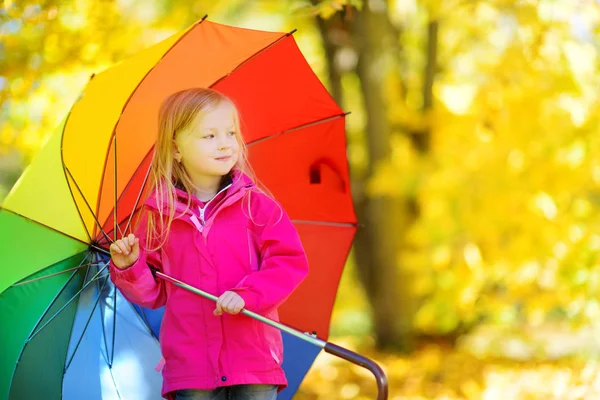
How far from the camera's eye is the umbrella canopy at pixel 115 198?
2.87 metres

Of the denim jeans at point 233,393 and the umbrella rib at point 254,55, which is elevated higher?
the umbrella rib at point 254,55

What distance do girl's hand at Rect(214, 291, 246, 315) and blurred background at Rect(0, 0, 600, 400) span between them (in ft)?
6.17

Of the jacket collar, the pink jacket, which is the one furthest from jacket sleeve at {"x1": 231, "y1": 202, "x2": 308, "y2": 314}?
the jacket collar

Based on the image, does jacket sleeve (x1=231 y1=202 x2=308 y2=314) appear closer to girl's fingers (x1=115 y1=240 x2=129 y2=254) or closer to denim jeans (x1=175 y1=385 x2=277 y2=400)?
denim jeans (x1=175 y1=385 x2=277 y2=400)

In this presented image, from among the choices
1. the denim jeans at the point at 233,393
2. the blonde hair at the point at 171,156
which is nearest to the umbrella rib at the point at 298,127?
the blonde hair at the point at 171,156

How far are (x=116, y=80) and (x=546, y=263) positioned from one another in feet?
13.5

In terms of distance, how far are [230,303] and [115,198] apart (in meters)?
0.69

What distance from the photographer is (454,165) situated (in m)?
6.44

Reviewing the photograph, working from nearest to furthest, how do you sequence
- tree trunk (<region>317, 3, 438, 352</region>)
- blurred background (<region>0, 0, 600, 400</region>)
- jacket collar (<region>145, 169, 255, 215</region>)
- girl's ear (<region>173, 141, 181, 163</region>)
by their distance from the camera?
1. jacket collar (<region>145, 169, 255, 215</region>)
2. girl's ear (<region>173, 141, 181, 163</region>)
3. blurred background (<region>0, 0, 600, 400</region>)
4. tree trunk (<region>317, 3, 438, 352</region>)

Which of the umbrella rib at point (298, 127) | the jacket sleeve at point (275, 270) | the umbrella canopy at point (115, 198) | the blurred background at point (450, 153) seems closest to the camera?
the jacket sleeve at point (275, 270)

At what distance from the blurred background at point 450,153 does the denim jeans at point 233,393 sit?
1999 millimetres

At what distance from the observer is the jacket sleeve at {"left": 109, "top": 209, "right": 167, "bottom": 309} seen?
8.38 ft

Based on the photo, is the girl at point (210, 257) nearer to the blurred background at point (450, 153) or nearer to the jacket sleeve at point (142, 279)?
the jacket sleeve at point (142, 279)

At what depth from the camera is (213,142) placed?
2.59m
